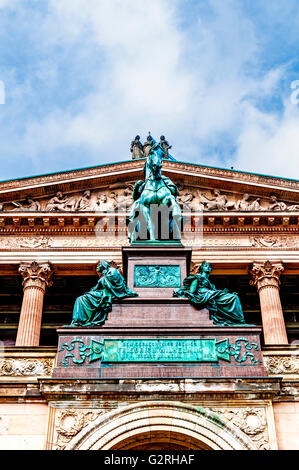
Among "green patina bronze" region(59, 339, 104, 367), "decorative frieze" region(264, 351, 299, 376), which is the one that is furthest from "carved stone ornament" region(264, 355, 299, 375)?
"green patina bronze" region(59, 339, 104, 367)

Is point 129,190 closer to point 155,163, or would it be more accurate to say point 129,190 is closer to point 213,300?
point 155,163

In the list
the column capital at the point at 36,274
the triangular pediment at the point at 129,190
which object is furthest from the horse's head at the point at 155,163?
the triangular pediment at the point at 129,190

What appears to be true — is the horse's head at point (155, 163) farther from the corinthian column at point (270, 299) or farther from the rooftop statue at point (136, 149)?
the rooftop statue at point (136, 149)

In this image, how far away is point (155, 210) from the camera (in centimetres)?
1226

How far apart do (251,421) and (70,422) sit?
2440mm

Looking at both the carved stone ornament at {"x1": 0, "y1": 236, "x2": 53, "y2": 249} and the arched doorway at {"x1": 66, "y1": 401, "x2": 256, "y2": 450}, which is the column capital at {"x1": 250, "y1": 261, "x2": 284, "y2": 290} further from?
the arched doorway at {"x1": 66, "y1": 401, "x2": 256, "y2": 450}

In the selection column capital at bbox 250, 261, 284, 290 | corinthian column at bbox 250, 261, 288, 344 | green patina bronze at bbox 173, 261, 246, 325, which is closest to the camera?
green patina bronze at bbox 173, 261, 246, 325

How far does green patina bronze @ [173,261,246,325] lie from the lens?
9734mm

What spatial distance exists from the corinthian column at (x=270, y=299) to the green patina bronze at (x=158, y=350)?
1511 cm

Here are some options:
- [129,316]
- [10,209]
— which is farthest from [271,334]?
[129,316]

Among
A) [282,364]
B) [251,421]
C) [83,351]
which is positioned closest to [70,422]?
[83,351]

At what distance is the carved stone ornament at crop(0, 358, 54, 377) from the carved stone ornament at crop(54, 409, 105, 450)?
0.92 m
